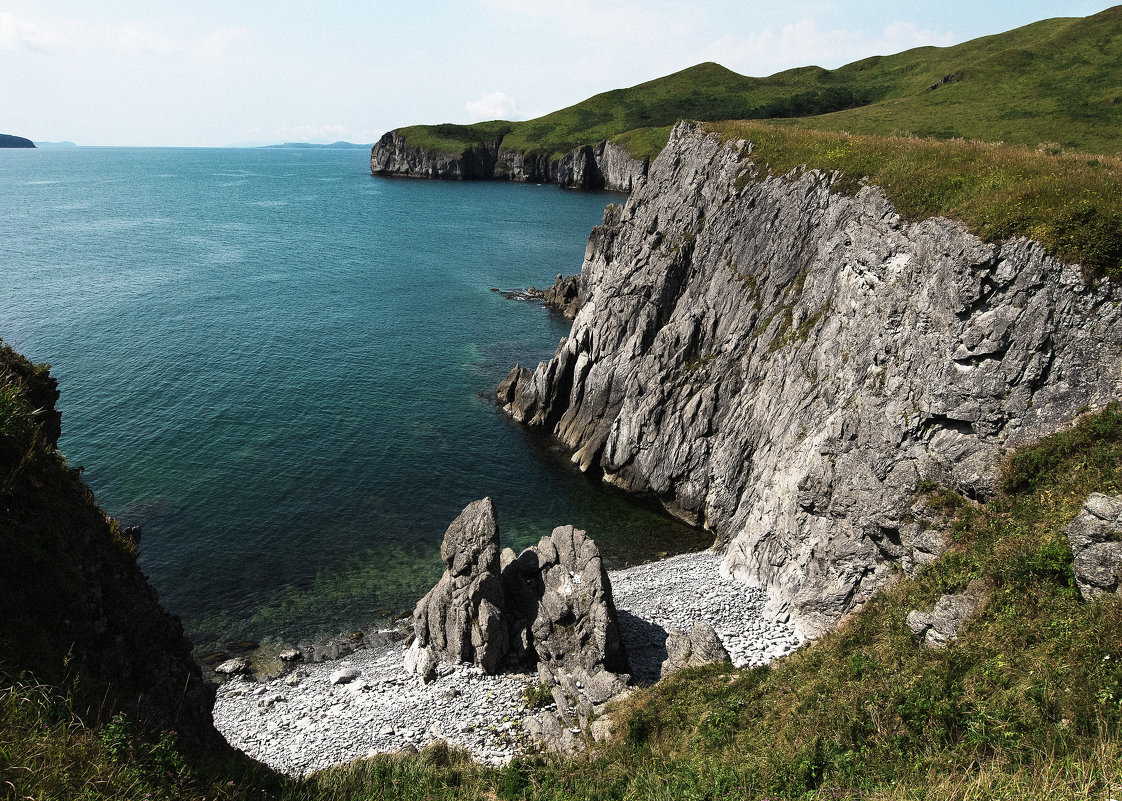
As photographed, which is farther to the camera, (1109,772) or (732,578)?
(732,578)

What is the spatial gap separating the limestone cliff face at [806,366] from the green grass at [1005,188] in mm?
935

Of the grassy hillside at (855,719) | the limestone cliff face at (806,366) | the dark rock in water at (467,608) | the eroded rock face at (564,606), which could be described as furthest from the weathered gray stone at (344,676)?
the limestone cliff face at (806,366)

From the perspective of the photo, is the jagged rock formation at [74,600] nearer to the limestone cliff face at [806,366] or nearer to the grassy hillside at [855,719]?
the grassy hillside at [855,719]

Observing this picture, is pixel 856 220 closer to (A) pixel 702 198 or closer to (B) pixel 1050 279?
(B) pixel 1050 279

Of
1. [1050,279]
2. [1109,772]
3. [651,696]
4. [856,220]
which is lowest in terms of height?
[651,696]

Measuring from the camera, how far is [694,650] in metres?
27.8

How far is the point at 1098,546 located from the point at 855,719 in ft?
29.4

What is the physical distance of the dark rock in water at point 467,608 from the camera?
1245 inches

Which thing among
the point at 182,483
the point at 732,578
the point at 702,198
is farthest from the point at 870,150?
the point at 182,483

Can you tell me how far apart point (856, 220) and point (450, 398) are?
42.9 meters

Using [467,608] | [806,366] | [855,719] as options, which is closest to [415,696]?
[467,608]

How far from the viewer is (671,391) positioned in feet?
167

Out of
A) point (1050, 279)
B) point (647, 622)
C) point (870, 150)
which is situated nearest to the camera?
point (1050, 279)

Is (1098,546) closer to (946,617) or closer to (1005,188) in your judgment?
(946,617)
